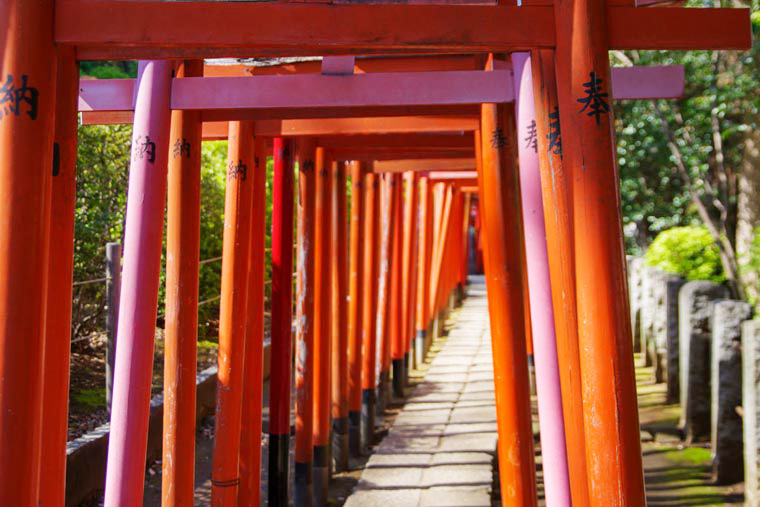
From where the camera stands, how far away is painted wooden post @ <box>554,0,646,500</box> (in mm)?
2928

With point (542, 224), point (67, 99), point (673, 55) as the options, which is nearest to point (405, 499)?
point (542, 224)

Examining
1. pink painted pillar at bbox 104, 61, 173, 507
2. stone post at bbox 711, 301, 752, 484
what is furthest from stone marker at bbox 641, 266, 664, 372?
pink painted pillar at bbox 104, 61, 173, 507

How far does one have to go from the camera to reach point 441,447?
8383 mm

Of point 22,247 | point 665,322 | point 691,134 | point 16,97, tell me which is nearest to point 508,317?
point 22,247

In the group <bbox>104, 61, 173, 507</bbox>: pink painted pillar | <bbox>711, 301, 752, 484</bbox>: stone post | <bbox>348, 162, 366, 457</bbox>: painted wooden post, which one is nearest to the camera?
<bbox>104, 61, 173, 507</bbox>: pink painted pillar

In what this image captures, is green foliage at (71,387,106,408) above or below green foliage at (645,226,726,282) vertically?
below

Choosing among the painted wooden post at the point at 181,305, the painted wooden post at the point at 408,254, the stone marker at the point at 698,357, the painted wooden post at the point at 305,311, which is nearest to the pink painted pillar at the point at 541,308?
the painted wooden post at the point at 181,305

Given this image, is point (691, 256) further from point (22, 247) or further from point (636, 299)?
point (22, 247)

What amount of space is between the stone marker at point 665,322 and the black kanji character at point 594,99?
6.64 m

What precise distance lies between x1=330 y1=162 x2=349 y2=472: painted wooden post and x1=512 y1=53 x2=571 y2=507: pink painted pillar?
13.4 ft

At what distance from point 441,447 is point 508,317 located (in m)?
4.12

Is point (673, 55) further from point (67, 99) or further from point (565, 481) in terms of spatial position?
point (67, 99)

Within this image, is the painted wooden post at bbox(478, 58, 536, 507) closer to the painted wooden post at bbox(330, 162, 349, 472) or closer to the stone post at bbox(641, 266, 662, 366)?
the painted wooden post at bbox(330, 162, 349, 472)

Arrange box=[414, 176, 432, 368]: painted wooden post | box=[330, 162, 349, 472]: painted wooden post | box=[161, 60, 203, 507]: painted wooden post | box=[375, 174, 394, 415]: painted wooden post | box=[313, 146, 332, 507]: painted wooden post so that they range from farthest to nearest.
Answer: box=[414, 176, 432, 368]: painted wooden post, box=[375, 174, 394, 415]: painted wooden post, box=[330, 162, 349, 472]: painted wooden post, box=[313, 146, 332, 507]: painted wooden post, box=[161, 60, 203, 507]: painted wooden post
